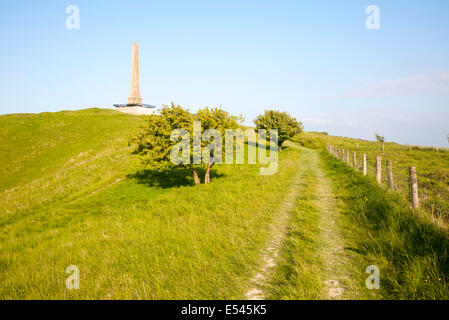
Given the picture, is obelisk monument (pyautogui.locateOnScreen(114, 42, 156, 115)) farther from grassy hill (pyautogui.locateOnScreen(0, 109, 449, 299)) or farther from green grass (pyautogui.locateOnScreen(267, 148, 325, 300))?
green grass (pyautogui.locateOnScreen(267, 148, 325, 300))

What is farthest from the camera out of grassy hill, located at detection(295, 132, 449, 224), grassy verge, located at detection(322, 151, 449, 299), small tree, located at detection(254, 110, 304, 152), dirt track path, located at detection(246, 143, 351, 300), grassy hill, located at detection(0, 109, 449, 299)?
small tree, located at detection(254, 110, 304, 152)

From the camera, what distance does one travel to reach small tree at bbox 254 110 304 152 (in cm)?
4653

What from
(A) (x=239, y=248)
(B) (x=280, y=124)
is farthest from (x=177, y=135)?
(B) (x=280, y=124)

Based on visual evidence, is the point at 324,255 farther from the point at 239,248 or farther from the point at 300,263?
the point at 239,248

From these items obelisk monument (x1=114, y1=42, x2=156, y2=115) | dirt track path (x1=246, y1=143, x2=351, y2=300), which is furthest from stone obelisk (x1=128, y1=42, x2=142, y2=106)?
dirt track path (x1=246, y1=143, x2=351, y2=300)

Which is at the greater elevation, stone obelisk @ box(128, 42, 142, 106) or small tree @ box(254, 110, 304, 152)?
stone obelisk @ box(128, 42, 142, 106)

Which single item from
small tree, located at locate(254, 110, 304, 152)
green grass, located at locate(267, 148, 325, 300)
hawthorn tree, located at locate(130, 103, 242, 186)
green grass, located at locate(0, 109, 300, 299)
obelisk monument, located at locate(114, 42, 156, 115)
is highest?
obelisk monument, located at locate(114, 42, 156, 115)

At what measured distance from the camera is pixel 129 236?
845 centimetres

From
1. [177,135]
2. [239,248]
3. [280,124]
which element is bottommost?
[239,248]

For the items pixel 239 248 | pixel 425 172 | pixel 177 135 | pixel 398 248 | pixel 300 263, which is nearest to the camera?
pixel 300 263

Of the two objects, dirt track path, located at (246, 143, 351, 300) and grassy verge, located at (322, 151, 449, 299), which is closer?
grassy verge, located at (322, 151, 449, 299)

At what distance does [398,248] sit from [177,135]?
16199 millimetres

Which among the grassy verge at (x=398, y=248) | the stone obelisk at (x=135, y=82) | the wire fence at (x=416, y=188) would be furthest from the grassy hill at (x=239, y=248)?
the stone obelisk at (x=135, y=82)

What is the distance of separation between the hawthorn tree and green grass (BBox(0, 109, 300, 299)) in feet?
12.1
